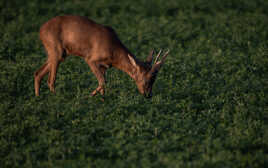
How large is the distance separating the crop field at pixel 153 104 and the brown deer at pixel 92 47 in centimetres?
56

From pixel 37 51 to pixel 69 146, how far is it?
260 inches

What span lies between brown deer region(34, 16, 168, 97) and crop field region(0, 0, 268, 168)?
0.56 meters

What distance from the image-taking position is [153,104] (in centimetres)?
925

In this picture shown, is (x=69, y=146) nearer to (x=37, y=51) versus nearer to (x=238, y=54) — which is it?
(x=37, y=51)

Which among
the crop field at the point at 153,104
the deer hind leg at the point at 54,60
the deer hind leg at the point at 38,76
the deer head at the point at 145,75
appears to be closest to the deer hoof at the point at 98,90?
the crop field at the point at 153,104

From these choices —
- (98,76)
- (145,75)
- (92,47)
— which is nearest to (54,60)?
(92,47)

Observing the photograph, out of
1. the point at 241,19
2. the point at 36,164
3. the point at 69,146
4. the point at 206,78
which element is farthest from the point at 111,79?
the point at 241,19

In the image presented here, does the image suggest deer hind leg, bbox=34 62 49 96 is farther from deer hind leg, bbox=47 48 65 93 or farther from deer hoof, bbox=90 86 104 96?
deer hoof, bbox=90 86 104 96

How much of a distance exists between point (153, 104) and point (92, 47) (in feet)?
7.23

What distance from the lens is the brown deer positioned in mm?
9547

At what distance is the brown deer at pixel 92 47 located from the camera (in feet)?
31.3

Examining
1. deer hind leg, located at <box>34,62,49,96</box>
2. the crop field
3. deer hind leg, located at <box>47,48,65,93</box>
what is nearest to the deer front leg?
the crop field

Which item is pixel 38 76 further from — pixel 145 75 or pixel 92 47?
pixel 145 75

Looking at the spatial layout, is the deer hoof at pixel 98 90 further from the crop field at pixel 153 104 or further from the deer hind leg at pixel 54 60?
the deer hind leg at pixel 54 60
